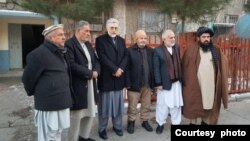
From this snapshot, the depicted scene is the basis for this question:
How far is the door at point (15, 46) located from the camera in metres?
16.1

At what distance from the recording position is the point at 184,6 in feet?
20.6

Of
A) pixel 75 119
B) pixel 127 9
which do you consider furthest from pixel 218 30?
pixel 75 119

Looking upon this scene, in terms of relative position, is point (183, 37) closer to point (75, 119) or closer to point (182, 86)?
point (182, 86)

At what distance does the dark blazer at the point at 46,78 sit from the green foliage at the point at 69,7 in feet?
6.75

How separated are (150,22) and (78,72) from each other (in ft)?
33.1

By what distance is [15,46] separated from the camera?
53.3ft

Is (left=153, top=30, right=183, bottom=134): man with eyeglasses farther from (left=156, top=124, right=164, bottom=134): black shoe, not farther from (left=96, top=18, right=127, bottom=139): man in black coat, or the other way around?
(left=96, top=18, right=127, bottom=139): man in black coat

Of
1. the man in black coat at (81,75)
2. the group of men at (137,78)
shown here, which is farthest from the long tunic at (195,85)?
the man in black coat at (81,75)

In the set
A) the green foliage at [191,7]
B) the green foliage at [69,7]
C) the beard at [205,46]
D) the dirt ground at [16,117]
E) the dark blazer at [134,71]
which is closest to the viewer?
the beard at [205,46]

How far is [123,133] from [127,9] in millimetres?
9220

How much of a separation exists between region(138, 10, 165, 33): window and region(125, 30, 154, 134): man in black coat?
8772 mm

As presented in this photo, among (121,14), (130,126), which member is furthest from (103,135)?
(121,14)

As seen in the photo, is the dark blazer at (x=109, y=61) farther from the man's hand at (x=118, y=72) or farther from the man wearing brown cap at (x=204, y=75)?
the man wearing brown cap at (x=204, y=75)

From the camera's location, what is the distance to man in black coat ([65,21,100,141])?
4.21 metres
